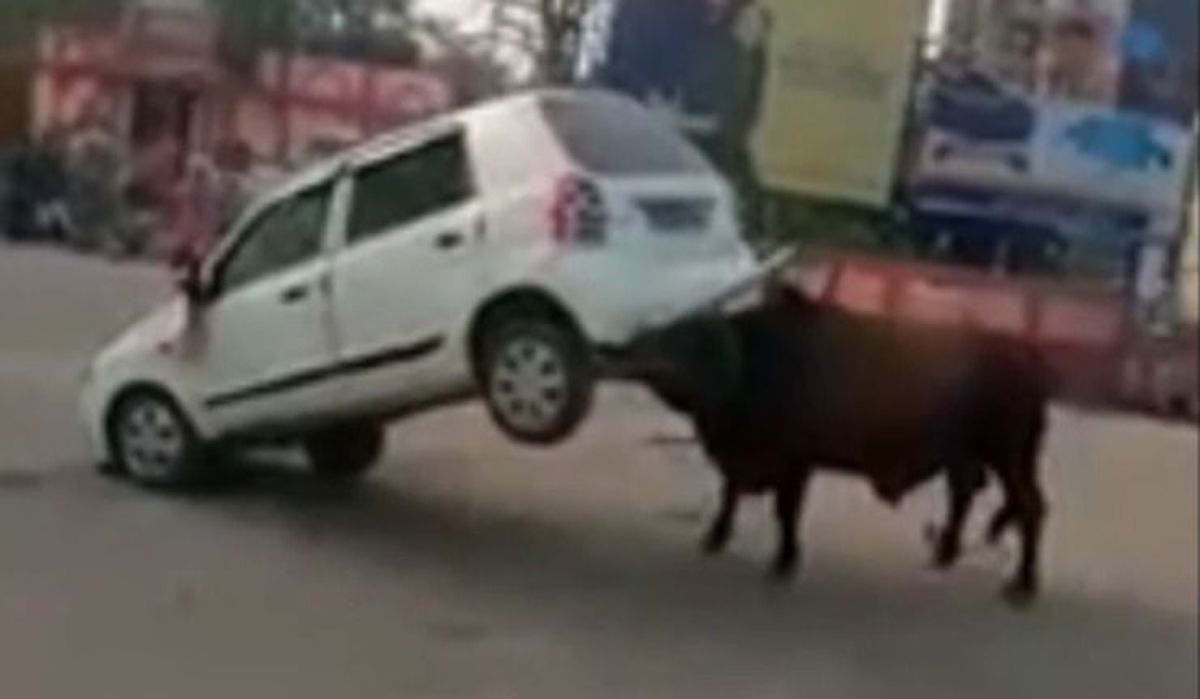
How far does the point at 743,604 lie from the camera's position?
908 centimetres

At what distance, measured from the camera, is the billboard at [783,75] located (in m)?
19.3

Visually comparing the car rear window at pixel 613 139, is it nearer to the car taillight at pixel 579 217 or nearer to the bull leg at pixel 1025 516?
the car taillight at pixel 579 217

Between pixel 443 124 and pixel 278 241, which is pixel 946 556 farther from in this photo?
pixel 278 241

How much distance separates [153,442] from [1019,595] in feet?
12.7

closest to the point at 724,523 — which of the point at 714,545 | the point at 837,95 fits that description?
the point at 714,545

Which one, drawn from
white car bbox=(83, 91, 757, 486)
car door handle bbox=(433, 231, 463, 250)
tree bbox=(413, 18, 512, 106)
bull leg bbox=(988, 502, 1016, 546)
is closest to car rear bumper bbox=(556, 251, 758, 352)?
white car bbox=(83, 91, 757, 486)

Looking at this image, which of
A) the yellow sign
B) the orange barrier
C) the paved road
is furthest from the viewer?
the orange barrier

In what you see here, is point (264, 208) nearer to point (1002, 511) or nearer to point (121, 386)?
point (121, 386)

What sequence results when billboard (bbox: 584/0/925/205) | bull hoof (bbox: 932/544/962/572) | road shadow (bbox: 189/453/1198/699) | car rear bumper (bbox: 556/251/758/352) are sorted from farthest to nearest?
billboard (bbox: 584/0/925/205)
bull hoof (bbox: 932/544/962/572)
car rear bumper (bbox: 556/251/758/352)
road shadow (bbox: 189/453/1198/699)

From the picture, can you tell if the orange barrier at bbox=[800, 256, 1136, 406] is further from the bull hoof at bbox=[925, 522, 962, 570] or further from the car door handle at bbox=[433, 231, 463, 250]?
the car door handle at bbox=[433, 231, 463, 250]

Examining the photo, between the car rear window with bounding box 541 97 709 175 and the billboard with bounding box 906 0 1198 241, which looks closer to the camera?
the car rear window with bounding box 541 97 709 175

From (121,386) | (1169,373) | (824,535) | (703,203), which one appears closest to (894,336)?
(703,203)

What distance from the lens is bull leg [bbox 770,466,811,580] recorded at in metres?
9.73

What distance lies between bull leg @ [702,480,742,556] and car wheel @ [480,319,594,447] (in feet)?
2.95
